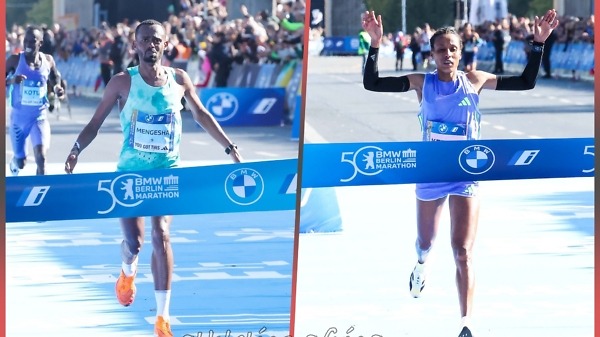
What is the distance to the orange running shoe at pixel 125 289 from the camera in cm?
782

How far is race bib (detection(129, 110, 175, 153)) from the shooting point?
7406 millimetres

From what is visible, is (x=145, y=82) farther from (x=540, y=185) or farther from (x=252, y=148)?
(x=252, y=148)

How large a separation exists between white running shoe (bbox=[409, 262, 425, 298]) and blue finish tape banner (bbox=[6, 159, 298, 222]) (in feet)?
3.05

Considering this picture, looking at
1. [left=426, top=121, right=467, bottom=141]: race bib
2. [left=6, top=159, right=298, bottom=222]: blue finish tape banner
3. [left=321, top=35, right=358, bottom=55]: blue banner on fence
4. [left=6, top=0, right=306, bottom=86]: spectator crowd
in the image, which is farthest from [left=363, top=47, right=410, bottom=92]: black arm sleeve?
[left=321, top=35, right=358, bottom=55]: blue banner on fence

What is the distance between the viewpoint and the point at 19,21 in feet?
45.0

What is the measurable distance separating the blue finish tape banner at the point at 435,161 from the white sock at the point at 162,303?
0.85 meters

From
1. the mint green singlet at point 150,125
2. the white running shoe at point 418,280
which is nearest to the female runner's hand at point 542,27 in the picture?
the white running shoe at point 418,280

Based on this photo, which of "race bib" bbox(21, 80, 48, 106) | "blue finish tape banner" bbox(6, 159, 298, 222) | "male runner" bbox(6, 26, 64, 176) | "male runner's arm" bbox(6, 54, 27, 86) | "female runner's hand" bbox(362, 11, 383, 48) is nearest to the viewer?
"blue finish tape banner" bbox(6, 159, 298, 222)

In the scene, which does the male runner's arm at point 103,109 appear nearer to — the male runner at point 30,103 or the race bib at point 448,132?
the race bib at point 448,132

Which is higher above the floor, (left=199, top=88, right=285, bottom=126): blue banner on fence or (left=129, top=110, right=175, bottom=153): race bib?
(left=129, top=110, right=175, bottom=153): race bib

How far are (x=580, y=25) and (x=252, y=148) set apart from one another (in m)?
4.90

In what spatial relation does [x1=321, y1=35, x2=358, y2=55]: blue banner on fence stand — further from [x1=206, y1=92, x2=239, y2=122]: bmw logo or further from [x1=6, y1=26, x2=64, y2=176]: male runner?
[x1=6, y1=26, x2=64, y2=176]: male runner

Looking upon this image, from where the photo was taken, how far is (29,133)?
1245 cm

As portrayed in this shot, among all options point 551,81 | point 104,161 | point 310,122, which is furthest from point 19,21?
point 551,81
